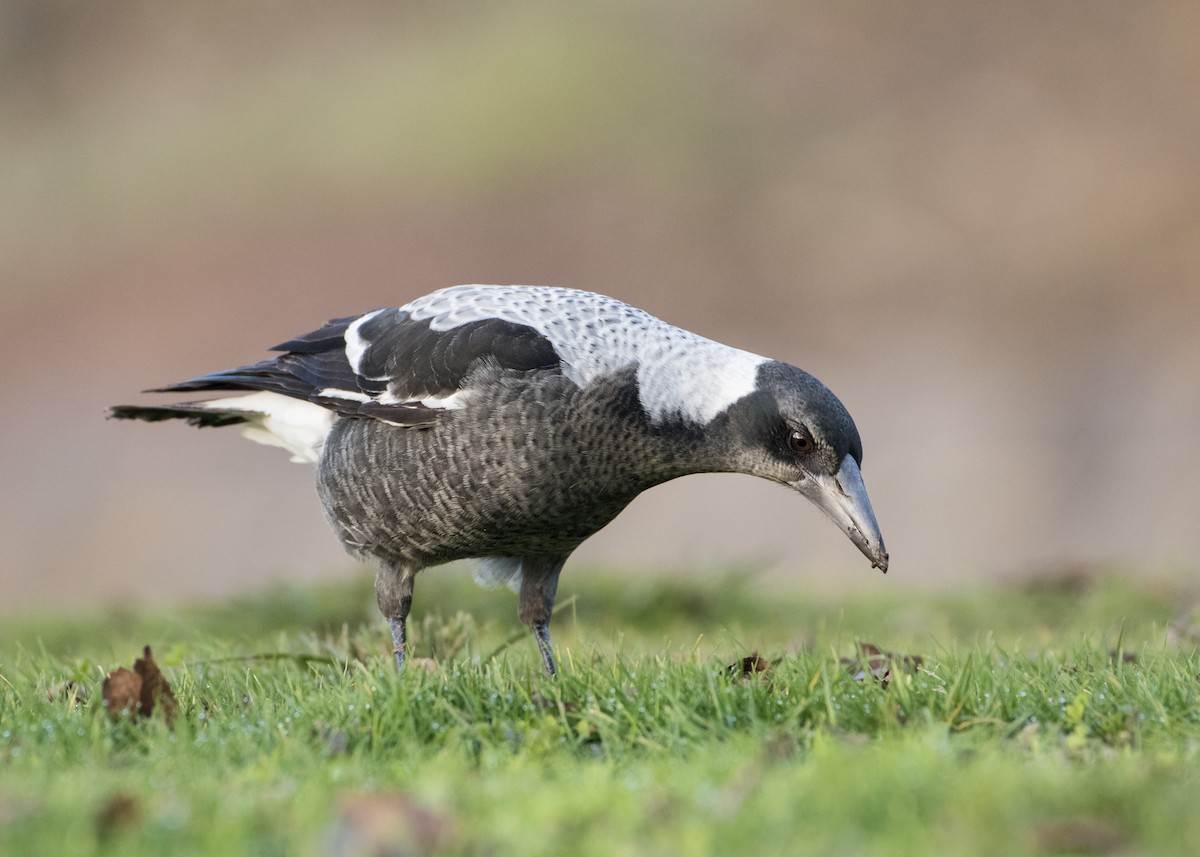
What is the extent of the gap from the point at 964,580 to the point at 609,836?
5.60m

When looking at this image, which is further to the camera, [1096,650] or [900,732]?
[1096,650]

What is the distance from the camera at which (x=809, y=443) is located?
4125mm

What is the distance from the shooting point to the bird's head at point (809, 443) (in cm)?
409

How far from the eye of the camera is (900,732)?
3.03 meters

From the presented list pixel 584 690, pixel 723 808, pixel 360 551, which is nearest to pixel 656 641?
pixel 360 551

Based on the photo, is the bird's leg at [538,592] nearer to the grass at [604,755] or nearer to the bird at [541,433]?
the bird at [541,433]

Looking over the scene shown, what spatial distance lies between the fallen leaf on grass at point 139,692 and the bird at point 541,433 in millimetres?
1189

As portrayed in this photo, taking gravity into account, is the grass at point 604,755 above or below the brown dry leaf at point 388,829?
below

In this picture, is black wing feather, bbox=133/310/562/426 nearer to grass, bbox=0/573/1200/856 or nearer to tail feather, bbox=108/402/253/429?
tail feather, bbox=108/402/253/429

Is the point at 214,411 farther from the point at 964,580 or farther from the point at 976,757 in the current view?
the point at 964,580

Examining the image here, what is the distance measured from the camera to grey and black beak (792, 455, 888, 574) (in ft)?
13.3

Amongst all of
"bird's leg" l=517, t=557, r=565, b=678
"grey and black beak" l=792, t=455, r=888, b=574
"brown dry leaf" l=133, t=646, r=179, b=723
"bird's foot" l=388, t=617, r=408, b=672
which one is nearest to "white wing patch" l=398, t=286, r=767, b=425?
"grey and black beak" l=792, t=455, r=888, b=574

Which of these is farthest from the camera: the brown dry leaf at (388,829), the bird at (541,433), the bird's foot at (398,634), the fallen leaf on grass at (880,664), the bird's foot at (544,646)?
the bird's foot at (398,634)

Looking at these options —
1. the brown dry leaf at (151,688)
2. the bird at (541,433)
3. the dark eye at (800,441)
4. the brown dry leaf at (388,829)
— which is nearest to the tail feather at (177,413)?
the bird at (541,433)
